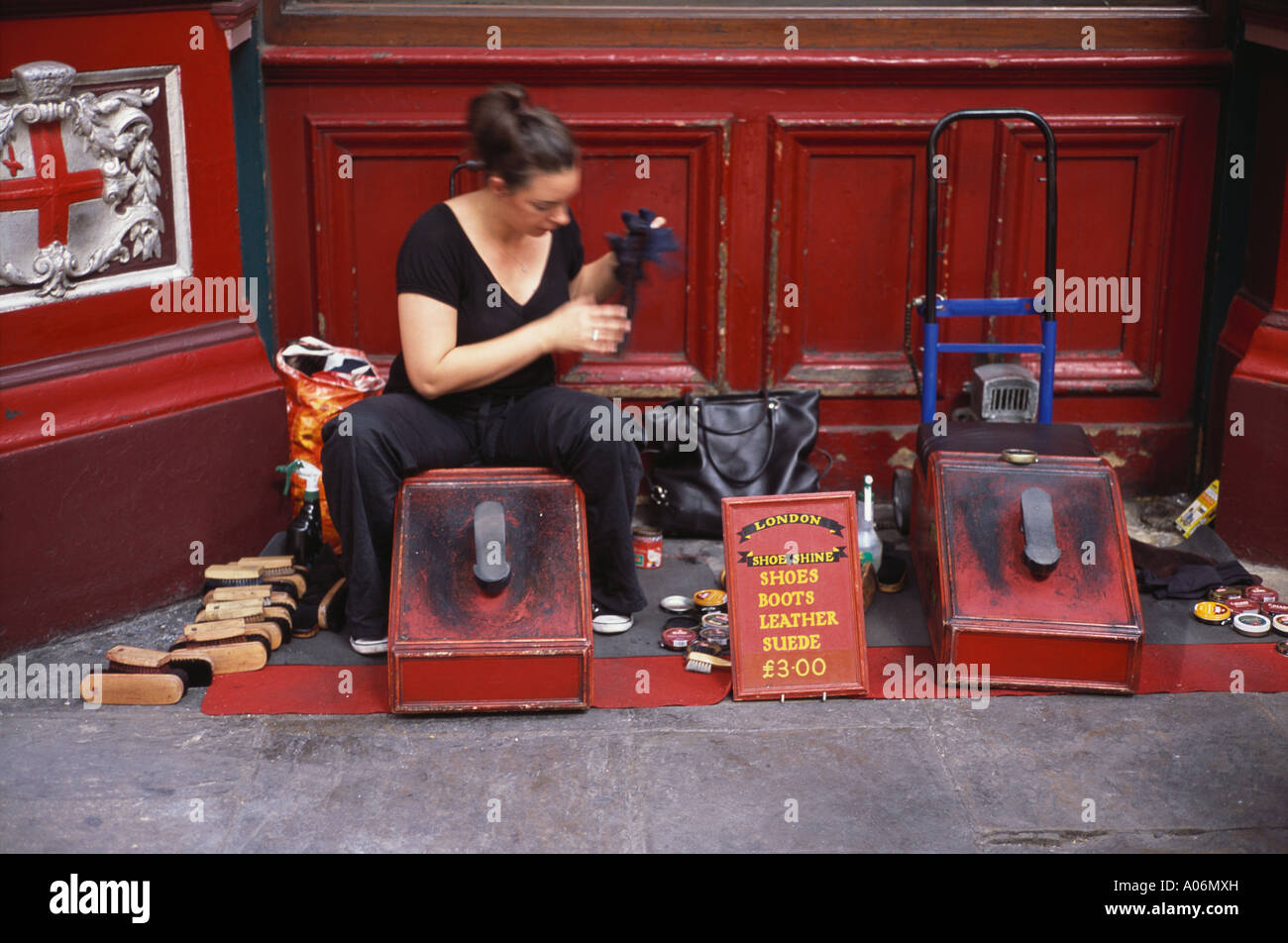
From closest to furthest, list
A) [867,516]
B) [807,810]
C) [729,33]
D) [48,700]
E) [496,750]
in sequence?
1. [807,810]
2. [496,750]
3. [48,700]
4. [867,516]
5. [729,33]

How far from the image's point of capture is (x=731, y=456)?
4.48 meters

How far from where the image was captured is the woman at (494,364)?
3.49m

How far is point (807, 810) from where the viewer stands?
3.10 metres

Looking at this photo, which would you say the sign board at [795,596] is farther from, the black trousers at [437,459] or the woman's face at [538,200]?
the woman's face at [538,200]

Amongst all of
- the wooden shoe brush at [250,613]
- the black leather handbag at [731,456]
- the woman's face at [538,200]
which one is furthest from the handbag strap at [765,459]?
the wooden shoe brush at [250,613]

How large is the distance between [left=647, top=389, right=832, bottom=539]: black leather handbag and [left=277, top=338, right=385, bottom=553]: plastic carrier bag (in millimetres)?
948

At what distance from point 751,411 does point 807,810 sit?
5.49 ft

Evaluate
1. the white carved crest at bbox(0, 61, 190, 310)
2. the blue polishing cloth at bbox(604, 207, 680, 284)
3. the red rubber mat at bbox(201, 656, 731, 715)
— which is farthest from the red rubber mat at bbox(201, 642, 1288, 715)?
the white carved crest at bbox(0, 61, 190, 310)

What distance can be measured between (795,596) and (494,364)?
36.6 inches

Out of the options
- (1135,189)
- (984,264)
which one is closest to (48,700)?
(984,264)

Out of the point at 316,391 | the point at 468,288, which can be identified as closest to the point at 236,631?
the point at 316,391

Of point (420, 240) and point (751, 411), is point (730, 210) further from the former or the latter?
point (420, 240)

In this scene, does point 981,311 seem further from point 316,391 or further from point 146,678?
point 146,678

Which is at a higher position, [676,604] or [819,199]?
[819,199]
